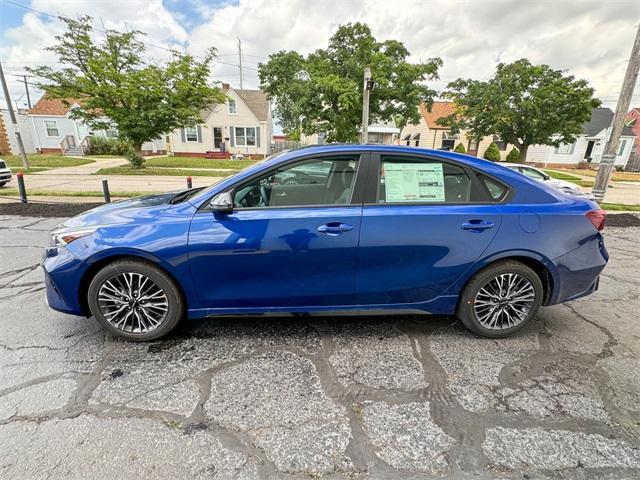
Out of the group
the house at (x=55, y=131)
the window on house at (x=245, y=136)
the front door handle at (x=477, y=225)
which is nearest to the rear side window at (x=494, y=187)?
the front door handle at (x=477, y=225)

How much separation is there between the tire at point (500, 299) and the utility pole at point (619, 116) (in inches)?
317

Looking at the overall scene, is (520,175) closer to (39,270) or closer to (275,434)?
(275,434)

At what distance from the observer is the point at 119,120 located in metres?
16.4

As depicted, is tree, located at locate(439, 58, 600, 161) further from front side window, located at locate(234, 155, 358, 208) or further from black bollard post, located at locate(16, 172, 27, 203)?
black bollard post, located at locate(16, 172, 27, 203)

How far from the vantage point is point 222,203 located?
8.16 feet

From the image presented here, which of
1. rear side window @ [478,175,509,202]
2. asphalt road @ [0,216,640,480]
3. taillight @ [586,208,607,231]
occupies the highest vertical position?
rear side window @ [478,175,509,202]

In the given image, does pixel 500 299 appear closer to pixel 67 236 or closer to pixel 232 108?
pixel 67 236

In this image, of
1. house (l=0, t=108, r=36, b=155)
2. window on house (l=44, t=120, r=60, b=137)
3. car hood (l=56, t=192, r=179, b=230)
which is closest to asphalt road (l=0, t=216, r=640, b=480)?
car hood (l=56, t=192, r=179, b=230)

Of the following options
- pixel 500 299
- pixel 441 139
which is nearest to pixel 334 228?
pixel 500 299

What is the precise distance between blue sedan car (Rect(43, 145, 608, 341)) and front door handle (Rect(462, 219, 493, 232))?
12mm

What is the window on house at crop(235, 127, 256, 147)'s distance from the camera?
2809 cm

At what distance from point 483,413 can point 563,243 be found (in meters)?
1.61

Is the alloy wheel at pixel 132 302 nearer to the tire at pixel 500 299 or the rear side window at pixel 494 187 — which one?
the tire at pixel 500 299

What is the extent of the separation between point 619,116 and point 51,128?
123ft
